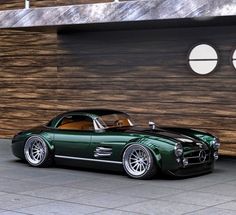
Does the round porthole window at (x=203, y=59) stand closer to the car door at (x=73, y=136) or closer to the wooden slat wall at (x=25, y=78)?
the car door at (x=73, y=136)

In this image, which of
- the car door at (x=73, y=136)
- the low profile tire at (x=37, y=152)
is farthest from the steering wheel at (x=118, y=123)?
the low profile tire at (x=37, y=152)

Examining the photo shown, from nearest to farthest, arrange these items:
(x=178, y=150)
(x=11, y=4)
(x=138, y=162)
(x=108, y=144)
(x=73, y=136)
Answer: (x=178, y=150)
(x=138, y=162)
(x=108, y=144)
(x=73, y=136)
(x=11, y=4)

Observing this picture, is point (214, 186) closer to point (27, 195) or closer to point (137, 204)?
point (137, 204)

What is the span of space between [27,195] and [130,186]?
1.67m

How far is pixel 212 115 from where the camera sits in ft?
41.0

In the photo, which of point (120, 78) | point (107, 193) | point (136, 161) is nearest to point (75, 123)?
point (136, 161)

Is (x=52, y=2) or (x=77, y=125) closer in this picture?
(x=77, y=125)

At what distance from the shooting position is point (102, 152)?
986 centimetres

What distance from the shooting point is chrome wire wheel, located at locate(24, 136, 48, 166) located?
10680 mm

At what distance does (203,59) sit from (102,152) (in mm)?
3886

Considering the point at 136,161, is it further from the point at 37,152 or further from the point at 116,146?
the point at 37,152

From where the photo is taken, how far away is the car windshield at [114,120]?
33.9 ft

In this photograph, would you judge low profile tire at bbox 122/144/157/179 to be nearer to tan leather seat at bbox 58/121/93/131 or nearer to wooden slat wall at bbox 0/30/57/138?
tan leather seat at bbox 58/121/93/131

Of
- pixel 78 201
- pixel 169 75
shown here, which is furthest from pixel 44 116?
pixel 78 201
